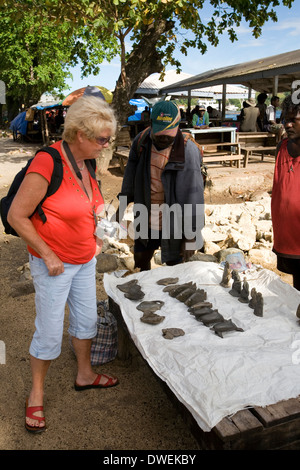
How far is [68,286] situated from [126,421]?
968 mm

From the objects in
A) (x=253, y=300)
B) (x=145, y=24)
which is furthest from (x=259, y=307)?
(x=145, y=24)

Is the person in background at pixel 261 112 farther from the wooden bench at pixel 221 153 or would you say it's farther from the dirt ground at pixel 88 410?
the dirt ground at pixel 88 410

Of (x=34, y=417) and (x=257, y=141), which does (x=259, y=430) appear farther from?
(x=257, y=141)

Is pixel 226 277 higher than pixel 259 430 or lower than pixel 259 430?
higher

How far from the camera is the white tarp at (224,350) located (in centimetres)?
183

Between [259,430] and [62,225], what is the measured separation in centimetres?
136

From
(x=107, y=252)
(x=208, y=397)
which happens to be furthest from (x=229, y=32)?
(x=208, y=397)

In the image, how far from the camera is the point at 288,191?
2688 millimetres

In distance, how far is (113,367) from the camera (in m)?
2.99

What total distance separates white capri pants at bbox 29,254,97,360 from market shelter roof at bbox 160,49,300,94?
9.45 m

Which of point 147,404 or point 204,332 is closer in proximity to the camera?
point 204,332

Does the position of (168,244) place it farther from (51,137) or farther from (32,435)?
(51,137)

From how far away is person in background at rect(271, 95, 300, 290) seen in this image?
2.65m

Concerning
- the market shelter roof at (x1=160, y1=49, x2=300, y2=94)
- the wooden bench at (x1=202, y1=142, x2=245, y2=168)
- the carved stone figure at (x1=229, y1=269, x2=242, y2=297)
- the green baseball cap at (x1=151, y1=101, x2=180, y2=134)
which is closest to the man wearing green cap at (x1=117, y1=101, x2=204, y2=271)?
the green baseball cap at (x1=151, y1=101, x2=180, y2=134)
